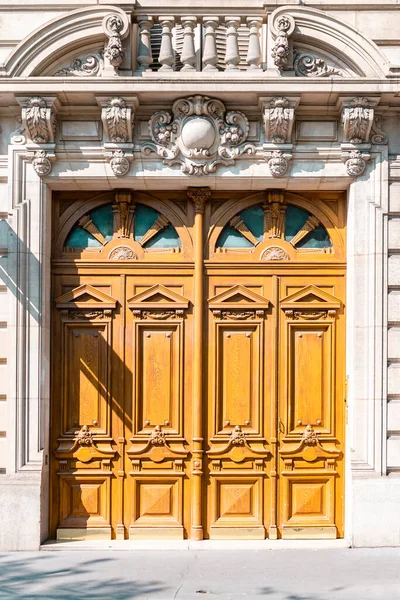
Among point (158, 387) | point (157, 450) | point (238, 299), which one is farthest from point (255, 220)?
point (157, 450)

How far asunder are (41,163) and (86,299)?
1547 millimetres

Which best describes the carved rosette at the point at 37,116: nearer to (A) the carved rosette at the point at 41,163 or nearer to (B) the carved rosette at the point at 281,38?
(A) the carved rosette at the point at 41,163

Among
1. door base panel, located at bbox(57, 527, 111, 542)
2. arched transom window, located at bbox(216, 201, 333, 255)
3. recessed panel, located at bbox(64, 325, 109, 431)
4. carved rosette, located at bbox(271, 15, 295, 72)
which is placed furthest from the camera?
arched transom window, located at bbox(216, 201, 333, 255)

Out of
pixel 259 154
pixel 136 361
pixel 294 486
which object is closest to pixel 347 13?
pixel 259 154

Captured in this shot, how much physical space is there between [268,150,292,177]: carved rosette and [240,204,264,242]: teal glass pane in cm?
61

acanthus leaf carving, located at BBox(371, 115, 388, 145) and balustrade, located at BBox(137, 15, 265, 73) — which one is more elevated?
balustrade, located at BBox(137, 15, 265, 73)

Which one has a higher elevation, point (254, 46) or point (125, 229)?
point (254, 46)

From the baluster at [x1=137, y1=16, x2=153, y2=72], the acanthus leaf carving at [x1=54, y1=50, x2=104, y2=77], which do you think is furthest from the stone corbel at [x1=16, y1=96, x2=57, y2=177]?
the baluster at [x1=137, y1=16, x2=153, y2=72]

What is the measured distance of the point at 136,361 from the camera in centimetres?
1020

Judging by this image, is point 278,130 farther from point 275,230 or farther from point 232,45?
point 275,230

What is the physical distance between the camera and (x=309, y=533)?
33.4 feet

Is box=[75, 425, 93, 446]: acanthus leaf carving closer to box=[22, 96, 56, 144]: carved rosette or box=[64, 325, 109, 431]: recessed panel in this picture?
box=[64, 325, 109, 431]: recessed panel

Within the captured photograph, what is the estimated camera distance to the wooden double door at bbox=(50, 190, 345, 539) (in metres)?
10.2

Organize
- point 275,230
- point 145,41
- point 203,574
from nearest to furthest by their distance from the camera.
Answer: point 203,574
point 145,41
point 275,230
